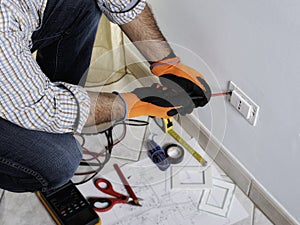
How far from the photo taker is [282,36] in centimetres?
101

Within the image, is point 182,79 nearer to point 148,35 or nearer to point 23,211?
point 148,35

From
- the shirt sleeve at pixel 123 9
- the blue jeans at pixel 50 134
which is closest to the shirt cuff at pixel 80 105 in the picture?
the blue jeans at pixel 50 134

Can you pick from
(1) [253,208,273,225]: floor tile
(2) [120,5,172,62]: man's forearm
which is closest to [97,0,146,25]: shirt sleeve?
(2) [120,5,172,62]: man's forearm

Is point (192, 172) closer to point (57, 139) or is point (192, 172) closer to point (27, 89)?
point (57, 139)

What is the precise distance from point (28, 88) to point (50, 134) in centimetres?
21

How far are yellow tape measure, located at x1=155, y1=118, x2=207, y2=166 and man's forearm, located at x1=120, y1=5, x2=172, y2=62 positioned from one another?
33cm

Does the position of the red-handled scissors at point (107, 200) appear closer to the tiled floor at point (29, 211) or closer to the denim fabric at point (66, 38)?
the tiled floor at point (29, 211)

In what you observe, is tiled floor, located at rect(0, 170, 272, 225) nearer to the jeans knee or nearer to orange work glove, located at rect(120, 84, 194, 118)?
the jeans knee

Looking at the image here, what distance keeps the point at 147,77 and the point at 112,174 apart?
0.34 meters

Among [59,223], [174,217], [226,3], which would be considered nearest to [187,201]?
[174,217]

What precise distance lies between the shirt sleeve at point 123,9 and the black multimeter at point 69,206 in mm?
492

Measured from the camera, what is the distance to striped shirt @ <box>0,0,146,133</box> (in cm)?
88

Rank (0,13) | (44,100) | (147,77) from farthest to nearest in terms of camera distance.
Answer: (147,77), (44,100), (0,13)

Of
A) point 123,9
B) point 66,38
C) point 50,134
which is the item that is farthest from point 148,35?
point 50,134
